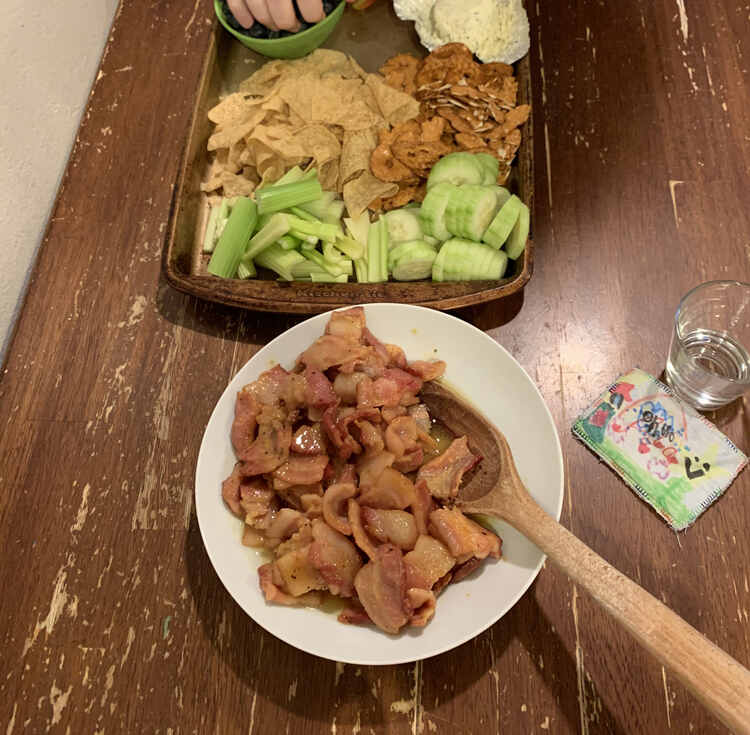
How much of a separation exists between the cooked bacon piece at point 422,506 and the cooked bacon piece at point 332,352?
0.38 meters

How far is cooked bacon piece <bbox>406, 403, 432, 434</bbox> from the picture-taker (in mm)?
1521

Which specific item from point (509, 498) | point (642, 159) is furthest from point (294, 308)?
point (642, 159)

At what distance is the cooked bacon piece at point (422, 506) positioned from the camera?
4.38ft

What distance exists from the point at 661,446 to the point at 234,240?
1.45m

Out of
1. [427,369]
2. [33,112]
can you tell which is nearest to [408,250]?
[427,369]

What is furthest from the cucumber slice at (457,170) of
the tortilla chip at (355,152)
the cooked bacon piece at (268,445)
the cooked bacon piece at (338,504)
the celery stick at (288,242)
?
the cooked bacon piece at (338,504)

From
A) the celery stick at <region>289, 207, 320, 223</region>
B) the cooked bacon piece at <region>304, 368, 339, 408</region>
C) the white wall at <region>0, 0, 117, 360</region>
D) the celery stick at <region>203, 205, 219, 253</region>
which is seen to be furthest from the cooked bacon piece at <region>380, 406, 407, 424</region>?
the white wall at <region>0, 0, 117, 360</region>

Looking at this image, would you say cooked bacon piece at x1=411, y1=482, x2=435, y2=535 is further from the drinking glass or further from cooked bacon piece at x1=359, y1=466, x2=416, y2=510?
the drinking glass

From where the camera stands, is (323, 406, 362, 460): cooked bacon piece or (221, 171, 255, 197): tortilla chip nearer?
(323, 406, 362, 460): cooked bacon piece

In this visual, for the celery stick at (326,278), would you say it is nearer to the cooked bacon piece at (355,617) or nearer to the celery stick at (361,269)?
the celery stick at (361,269)

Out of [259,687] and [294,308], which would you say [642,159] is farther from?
[259,687]

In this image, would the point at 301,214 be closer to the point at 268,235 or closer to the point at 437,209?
the point at 268,235

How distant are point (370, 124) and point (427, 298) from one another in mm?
802

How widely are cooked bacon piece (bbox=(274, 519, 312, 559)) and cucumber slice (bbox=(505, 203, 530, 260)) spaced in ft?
3.33
